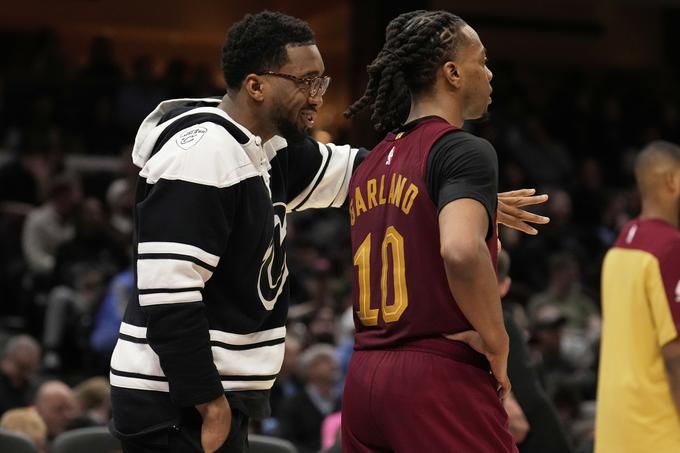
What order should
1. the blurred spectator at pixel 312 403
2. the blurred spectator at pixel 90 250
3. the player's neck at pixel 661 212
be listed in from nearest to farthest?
the player's neck at pixel 661 212 < the blurred spectator at pixel 312 403 < the blurred spectator at pixel 90 250

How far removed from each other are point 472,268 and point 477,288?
0.20 feet

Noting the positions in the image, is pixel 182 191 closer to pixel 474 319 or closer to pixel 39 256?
pixel 474 319

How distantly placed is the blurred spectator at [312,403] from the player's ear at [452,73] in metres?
4.82

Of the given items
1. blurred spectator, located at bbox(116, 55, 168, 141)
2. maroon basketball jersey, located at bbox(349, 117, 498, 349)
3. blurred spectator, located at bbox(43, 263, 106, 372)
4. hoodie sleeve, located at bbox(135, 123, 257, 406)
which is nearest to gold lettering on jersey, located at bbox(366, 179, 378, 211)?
maroon basketball jersey, located at bbox(349, 117, 498, 349)

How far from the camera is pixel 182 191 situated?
3.16 metres

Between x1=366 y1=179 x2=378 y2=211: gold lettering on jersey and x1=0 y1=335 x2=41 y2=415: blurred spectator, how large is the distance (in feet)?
17.8

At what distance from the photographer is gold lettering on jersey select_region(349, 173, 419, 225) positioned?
124 inches

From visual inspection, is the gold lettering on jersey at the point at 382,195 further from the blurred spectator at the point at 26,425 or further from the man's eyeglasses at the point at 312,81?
the blurred spectator at the point at 26,425

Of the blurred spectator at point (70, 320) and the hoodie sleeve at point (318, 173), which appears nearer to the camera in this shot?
the hoodie sleeve at point (318, 173)

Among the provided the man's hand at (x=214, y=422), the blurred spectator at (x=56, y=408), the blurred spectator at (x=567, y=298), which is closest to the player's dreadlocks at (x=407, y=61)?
the man's hand at (x=214, y=422)

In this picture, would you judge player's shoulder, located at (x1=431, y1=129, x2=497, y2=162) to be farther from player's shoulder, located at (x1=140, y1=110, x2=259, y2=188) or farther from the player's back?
the player's back

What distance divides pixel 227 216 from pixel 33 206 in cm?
855

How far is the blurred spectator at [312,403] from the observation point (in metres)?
8.02

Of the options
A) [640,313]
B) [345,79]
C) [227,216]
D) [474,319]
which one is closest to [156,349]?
[227,216]
